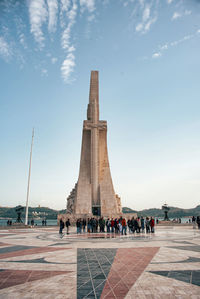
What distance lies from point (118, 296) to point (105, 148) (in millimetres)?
29066

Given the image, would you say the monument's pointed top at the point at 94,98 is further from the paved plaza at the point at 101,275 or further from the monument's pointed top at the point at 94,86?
the paved plaza at the point at 101,275

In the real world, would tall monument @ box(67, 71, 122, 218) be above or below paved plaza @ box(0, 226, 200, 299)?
above

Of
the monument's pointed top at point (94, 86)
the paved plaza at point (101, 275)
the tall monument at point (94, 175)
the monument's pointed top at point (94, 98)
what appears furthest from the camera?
the monument's pointed top at point (94, 86)

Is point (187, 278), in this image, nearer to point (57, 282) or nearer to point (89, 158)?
point (57, 282)

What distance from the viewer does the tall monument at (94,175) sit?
28.8 meters

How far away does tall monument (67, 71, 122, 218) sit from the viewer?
28.8 metres

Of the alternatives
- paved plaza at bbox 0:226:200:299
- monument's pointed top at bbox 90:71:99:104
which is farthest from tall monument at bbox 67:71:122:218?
paved plaza at bbox 0:226:200:299

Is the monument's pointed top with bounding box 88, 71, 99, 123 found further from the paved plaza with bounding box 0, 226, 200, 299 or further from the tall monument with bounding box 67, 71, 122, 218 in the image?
the paved plaza with bounding box 0, 226, 200, 299

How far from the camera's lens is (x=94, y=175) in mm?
30594

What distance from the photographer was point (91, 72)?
34969mm

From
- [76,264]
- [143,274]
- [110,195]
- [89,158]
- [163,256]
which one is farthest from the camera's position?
[89,158]

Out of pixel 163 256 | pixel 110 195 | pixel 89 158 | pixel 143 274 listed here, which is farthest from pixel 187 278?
pixel 89 158

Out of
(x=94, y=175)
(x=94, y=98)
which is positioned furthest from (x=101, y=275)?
(x=94, y=98)

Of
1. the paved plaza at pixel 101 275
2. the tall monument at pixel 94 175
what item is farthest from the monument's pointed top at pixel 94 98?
the paved plaza at pixel 101 275
